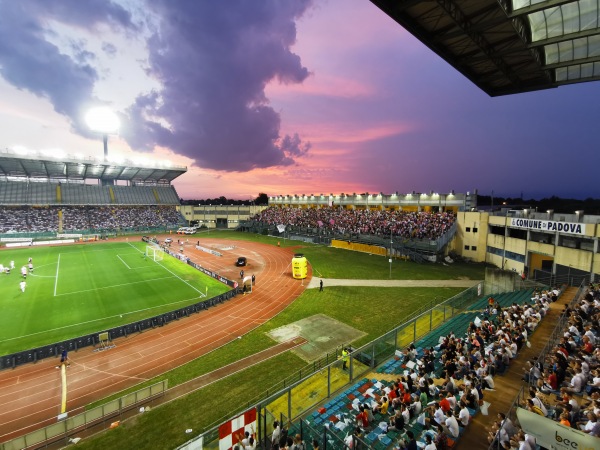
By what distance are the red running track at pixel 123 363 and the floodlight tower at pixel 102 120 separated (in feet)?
231

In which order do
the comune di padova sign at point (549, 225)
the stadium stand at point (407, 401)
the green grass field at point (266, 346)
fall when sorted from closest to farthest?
the stadium stand at point (407, 401) → the green grass field at point (266, 346) → the comune di padova sign at point (549, 225)

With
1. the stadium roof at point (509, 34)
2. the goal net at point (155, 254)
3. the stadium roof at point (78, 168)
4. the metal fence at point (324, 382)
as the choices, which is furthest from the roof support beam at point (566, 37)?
the stadium roof at point (78, 168)

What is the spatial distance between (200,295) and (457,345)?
76.7 ft

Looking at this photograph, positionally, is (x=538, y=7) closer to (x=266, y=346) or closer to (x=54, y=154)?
(x=266, y=346)

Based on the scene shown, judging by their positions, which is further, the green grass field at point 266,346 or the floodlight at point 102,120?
the floodlight at point 102,120

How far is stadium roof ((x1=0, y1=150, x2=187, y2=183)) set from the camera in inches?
2638

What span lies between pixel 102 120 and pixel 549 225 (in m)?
90.5

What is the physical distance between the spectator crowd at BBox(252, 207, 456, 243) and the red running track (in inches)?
943

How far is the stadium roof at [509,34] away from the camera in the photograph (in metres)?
14.0

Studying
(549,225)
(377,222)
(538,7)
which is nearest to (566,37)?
(538,7)

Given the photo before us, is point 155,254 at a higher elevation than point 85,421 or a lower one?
higher

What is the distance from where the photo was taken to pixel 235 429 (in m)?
8.20

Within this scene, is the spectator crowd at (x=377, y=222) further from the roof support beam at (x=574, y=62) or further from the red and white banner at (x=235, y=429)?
the red and white banner at (x=235, y=429)

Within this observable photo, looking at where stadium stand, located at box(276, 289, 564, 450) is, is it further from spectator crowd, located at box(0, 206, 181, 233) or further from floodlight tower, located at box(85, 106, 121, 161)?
floodlight tower, located at box(85, 106, 121, 161)
